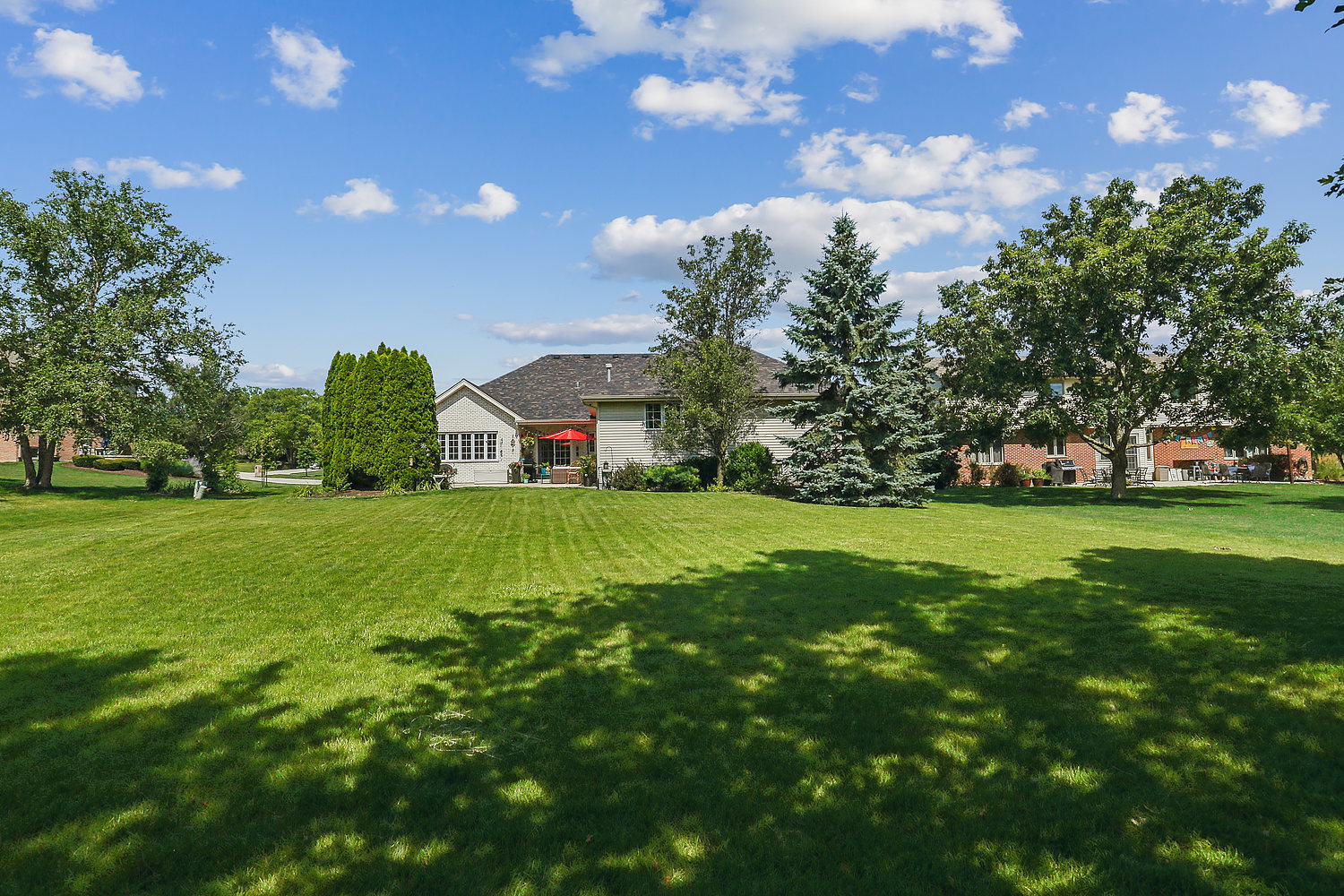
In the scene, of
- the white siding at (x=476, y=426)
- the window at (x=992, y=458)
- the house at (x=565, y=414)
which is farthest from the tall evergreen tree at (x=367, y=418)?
the window at (x=992, y=458)

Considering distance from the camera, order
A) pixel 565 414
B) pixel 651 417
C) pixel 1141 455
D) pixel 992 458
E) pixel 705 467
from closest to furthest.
A: pixel 705 467 < pixel 651 417 < pixel 565 414 < pixel 992 458 < pixel 1141 455

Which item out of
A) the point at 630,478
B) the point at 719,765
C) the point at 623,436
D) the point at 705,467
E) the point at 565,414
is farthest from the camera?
the point at 565,414

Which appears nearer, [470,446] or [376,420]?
[376,420]

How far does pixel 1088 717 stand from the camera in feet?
14.2

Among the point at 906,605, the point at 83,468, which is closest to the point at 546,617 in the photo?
the point at 906,605

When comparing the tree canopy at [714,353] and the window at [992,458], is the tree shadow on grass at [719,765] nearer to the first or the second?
the tree canopy at [714,353]

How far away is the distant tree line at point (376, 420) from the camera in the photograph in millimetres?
24891

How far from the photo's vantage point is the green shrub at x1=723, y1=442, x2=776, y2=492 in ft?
84.5

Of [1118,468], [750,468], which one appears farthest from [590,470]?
[1118,468]

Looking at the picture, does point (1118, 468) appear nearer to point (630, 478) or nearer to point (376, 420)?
point (630, 478)

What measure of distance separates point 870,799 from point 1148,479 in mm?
45405

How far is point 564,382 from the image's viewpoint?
37.9 meters

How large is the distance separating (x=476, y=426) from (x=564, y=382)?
679 cm

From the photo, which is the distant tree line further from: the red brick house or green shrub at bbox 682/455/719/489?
the red brick house
